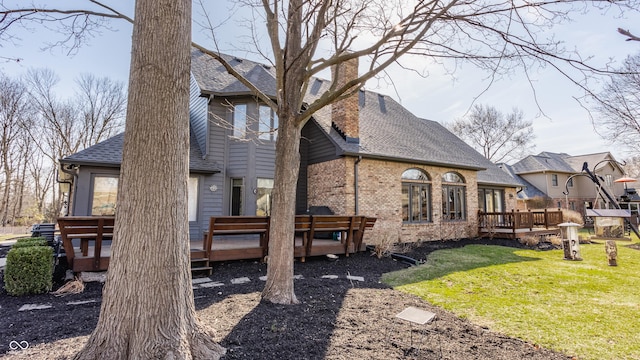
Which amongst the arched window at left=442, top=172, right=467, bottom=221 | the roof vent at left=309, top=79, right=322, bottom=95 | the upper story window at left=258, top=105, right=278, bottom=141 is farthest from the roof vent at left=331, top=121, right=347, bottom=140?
the arched window at left=442, top=172, right=467, bottom=221

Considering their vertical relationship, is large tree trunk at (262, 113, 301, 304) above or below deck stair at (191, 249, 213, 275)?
above

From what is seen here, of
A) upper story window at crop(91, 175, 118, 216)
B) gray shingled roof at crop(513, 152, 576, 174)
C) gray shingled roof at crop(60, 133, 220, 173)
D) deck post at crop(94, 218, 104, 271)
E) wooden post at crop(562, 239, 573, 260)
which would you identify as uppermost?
gray shingled roof at crop(513, 152, 576, 174)

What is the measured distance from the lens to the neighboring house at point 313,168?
9.50m

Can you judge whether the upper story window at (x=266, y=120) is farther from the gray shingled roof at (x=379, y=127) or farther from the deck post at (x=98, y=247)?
the deck post at (x=98, y=247)

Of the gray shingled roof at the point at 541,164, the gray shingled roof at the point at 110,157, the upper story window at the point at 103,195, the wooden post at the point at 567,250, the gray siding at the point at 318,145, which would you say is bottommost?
the wooden post at the point at 567,250

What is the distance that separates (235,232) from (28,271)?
11.0ft

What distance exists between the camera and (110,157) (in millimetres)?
8875

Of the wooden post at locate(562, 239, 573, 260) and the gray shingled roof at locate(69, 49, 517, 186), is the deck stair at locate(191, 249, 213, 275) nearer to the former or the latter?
the gray shingled roof at locate(69, 49, 517, 186)

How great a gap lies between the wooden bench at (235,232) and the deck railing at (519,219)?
426 inches

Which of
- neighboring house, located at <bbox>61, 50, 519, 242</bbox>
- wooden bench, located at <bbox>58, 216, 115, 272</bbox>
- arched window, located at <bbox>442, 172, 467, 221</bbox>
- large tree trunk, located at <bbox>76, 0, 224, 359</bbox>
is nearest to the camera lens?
large tree trunk, located at <bbox>76, 0, 224, 359</bbox>

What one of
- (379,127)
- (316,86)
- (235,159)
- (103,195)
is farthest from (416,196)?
(103,195)

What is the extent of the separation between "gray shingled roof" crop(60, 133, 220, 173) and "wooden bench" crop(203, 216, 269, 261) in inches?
Answer: 141

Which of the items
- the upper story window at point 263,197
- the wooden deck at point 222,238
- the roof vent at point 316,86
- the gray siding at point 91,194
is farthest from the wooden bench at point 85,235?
the roof vent at point 316,86

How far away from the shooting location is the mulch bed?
2.83 meters
